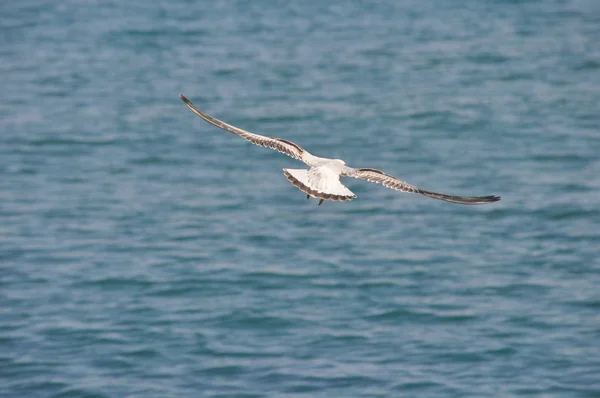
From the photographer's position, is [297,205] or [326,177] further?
[297,205]

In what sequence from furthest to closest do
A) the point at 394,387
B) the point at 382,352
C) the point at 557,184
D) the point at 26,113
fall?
the point at 26,113, the point at 557,184, the point at 382,352, the point at 394,387

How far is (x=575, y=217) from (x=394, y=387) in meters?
8.50

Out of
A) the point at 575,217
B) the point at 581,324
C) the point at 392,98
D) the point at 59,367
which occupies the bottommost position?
the point at 59,367

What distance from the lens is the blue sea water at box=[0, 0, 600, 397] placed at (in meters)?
18.9

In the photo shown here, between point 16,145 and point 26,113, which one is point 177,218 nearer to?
point 16,145

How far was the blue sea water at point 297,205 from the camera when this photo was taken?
18922 mm

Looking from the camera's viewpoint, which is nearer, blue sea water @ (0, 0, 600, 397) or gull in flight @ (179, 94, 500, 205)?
gull in flight @ (179, 94, 500, 205)

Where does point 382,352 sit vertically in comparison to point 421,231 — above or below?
below

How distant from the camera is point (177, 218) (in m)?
24.7

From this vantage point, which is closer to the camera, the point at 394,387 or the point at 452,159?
the point at 394,387

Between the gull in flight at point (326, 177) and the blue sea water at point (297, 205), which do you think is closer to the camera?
the gull in flight at point (326, 177)

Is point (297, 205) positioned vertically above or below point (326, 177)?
below

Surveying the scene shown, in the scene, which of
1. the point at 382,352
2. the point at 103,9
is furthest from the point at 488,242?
the point at 103,9

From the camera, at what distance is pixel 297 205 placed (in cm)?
2553
